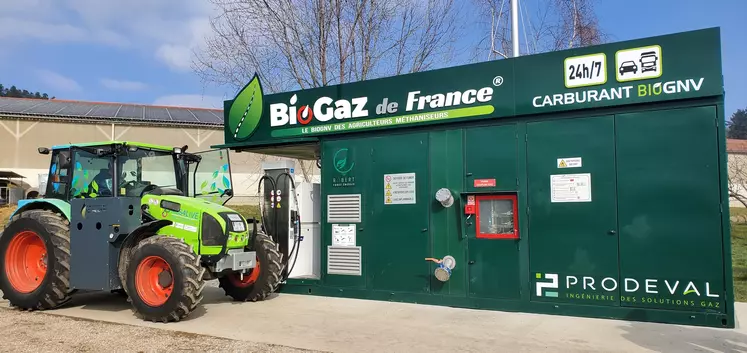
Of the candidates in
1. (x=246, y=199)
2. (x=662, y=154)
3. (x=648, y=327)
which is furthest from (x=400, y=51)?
(x=246, y=199)

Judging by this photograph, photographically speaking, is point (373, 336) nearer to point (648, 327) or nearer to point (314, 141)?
point (648, 327)

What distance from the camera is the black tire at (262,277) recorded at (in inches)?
342

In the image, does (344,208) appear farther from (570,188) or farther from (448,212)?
(570,188)

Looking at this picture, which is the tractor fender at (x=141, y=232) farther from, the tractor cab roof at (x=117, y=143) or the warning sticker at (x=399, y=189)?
the warning sticker at (x=399, y=189)

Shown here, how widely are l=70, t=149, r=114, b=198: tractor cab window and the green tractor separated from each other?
1 centimetres

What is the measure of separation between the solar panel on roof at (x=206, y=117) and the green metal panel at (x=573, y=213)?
108 ft

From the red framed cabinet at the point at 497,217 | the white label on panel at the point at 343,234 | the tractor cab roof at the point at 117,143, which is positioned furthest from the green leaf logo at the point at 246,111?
the red framed cabinet at the point at 497,217

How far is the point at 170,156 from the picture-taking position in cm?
866

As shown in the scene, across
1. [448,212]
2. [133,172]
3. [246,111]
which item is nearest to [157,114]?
[246,111]

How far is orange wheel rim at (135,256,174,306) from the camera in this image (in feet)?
23.7

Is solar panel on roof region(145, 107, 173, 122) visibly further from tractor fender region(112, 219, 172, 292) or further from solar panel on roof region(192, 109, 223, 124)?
tractor fender region(112, 219, 172, 292)

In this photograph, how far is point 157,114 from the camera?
37656mm

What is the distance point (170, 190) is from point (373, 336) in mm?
3996

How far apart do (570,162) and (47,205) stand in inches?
309
